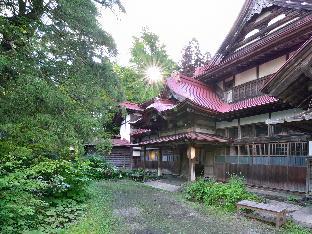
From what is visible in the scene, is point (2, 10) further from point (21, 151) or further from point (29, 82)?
point (21, 151)

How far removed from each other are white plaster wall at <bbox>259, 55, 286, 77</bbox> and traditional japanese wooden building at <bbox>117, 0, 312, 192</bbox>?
0.06 m

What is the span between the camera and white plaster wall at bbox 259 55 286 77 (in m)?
14.7

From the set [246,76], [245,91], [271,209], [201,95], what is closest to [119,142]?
[201,95]

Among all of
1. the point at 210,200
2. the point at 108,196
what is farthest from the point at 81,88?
the point at 210,200

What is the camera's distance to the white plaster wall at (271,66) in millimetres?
14656

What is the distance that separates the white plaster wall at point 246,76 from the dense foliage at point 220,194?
275 inches

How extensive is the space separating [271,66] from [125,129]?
19.4 meters

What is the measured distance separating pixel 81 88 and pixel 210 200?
7.19 m

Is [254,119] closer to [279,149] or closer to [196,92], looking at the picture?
[279,149]

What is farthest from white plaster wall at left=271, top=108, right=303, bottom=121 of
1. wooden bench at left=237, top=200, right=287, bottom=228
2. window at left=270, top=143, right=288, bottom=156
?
wooden bench at left=237, top=200, right=287, bottom=228

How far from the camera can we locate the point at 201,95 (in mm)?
18469

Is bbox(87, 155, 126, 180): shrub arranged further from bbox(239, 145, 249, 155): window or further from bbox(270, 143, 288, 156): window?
bbox(270, 143, 288, 156): window

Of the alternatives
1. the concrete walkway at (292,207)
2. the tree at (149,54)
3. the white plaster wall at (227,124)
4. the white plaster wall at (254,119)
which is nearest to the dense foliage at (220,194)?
the concrete walkway at (292,207)

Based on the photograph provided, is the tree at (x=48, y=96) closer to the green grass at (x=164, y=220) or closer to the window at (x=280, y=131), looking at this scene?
the green grass at (x=164, y=220)
